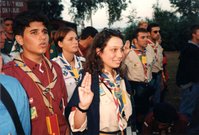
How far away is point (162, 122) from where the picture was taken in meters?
3.97

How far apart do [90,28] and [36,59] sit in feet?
9.73

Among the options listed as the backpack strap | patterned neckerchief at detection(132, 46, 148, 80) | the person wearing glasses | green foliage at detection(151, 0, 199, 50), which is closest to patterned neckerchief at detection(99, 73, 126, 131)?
the backpack strap

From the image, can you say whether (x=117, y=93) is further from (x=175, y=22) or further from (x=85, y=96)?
(x=175, y=22)

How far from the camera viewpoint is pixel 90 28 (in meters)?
5.45

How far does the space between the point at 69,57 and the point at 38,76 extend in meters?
1.57

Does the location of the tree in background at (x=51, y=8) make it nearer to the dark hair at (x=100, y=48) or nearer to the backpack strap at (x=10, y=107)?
the dark hair at (x=100, y=48)

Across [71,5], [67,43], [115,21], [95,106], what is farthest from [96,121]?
Answer: [71,5]

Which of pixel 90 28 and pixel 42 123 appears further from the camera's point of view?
pixel 90 28

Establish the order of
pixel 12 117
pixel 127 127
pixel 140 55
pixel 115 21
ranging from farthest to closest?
1. pixel 115 21
2. pixel 140 55
3. pixel 127 127
4. pixel 12 117

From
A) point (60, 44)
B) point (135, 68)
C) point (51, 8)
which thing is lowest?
point (135, 68)

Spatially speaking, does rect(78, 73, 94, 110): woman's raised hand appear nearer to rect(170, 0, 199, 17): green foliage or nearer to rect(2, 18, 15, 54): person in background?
rect(2, 18, 15, 54): person in background

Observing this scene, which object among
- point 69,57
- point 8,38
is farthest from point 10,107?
point 8,38

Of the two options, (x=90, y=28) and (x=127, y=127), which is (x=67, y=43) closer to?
(x=90, y=28)

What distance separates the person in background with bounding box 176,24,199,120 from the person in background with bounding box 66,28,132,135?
3.04 m
